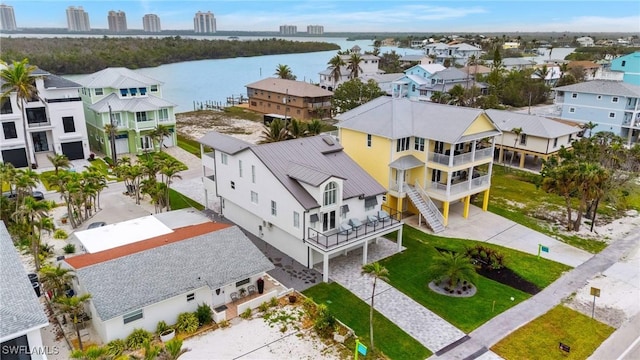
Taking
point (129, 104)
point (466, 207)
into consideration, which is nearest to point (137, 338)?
point (466, 207)

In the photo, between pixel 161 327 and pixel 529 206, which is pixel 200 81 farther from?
pixel 161 327

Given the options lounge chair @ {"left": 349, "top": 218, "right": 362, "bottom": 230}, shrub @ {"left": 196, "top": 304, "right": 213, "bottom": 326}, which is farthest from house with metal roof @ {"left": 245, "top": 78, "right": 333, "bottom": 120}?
shrub @ {"left": 196, "top": 304, "right": 213, "bottom": 326}

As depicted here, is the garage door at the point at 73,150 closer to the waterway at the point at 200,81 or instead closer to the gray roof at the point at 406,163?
the waterway at the point at 200,81

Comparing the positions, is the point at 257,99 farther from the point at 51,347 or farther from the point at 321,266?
the point at 51,347

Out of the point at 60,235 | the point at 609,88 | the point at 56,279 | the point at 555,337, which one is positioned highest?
the point at 609,88

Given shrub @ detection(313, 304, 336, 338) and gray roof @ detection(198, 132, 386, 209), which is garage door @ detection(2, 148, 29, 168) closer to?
gray roof @ detection(198, 132, 386, 209)

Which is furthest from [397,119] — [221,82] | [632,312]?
[221,82]

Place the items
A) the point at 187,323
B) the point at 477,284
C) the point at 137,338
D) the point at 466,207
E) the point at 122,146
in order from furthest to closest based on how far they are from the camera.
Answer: the point at 122,146 < the point at 466,207 < the point at 477,284 < the point at 187,323 < the point at 137,338
